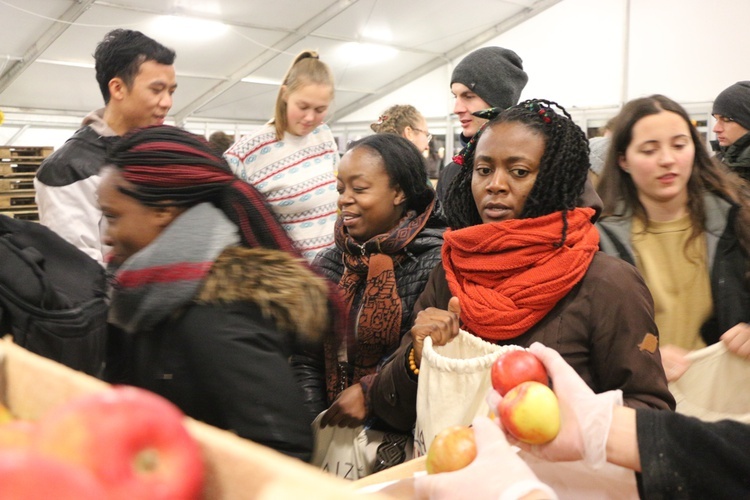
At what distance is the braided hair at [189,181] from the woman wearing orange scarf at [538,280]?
0.39 m

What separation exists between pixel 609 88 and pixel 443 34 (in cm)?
338

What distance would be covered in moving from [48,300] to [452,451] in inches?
38.4

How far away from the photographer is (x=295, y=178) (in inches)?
114

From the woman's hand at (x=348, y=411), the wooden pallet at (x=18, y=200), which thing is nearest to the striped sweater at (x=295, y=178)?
the woman's hand at (x=348, y=411)

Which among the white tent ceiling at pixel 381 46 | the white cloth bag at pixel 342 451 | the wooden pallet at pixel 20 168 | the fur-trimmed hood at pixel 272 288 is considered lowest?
the white cloth bag at pixel 342 451

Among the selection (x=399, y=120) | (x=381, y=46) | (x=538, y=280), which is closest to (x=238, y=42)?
(x=381, y=46)

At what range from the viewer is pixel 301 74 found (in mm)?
2982

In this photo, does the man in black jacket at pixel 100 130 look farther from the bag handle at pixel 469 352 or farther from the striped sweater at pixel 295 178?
the bag handle at pixel 469 352

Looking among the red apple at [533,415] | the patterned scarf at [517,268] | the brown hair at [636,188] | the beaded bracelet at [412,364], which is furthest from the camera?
the brown hair at [636,188]

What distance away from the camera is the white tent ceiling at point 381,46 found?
362 inches

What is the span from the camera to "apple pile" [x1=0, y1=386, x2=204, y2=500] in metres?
0.55

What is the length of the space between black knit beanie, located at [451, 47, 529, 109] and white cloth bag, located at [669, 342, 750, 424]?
1495 millimetres

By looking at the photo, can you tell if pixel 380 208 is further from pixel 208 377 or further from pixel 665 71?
pixel 665 71

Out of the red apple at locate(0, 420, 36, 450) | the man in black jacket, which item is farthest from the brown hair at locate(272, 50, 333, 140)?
the red apple at locate(0, 420, 36, 450)
